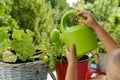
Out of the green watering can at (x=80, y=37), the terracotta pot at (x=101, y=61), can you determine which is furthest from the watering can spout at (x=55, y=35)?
the terracotta pot at (x=101, y=61)

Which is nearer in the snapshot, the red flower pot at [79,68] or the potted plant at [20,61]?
the potted plant at [20,61]

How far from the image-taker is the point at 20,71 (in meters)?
0.73

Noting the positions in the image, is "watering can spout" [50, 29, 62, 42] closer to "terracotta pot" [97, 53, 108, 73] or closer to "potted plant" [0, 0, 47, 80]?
"potted plant" [0, 0, 47, 80]

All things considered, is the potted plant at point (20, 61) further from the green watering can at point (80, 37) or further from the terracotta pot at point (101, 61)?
the terracotta pot at point (101, 61)

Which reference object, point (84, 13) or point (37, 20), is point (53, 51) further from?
point (37, 20)

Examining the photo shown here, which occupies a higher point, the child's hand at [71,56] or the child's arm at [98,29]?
the child's arm at [98,29]

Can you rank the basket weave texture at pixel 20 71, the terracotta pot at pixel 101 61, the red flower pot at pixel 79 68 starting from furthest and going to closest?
the terracotta pot at pixel 101 61
the red flower pot at pixel 79 68
the basket weave texture at pixel 20 71

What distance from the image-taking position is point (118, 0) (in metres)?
3.81

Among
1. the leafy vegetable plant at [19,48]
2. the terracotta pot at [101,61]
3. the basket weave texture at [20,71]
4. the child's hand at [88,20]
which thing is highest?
the child's hand at [88,20]

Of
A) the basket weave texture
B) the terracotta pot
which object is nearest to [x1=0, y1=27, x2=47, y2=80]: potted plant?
the basket weave texture

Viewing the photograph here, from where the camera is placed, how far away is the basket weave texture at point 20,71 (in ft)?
2.37

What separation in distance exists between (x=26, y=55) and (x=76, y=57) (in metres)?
0.14

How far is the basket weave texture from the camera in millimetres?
722

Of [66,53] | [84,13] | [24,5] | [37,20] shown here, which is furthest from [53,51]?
[24,5]
